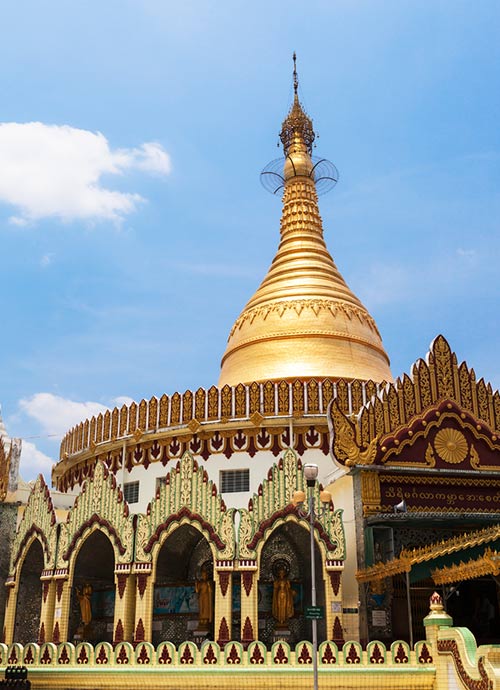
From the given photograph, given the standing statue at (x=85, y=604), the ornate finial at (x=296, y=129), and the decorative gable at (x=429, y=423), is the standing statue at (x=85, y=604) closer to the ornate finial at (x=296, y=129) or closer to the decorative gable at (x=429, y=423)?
the decorative gable at (x=429, y=423)

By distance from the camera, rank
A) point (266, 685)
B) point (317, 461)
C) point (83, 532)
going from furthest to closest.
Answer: point (317, 461) → point (83, 532) → point (266, 685)

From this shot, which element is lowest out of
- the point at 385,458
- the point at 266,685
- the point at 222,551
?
the point at 266,685

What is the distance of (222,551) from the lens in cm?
2478

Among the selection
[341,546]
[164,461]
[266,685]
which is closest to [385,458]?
[341,546]

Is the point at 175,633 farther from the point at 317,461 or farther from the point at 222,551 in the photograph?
the point at 317,461

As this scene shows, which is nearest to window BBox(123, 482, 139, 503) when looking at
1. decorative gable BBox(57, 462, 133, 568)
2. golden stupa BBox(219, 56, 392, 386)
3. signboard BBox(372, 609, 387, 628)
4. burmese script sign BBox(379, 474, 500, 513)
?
decorative gable BBox(57, 462, 133, 568)

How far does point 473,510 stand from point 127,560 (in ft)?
36.1

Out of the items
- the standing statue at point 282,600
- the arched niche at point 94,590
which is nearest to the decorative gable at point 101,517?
the arched niche at point 94,590

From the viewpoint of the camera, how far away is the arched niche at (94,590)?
27906mm

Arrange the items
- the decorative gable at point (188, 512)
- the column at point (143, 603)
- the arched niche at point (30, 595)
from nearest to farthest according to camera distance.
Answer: the column at point (143, 603)
the decorative gable at point (188, 512)
the arched niche at point (30, 595)

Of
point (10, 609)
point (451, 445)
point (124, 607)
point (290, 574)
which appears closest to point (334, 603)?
point (290, 574)

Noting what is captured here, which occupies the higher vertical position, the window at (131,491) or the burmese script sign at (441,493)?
the window at (131,491)

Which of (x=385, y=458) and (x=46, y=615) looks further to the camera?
(x=46, y=615)

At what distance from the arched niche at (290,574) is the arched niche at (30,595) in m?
8.81
